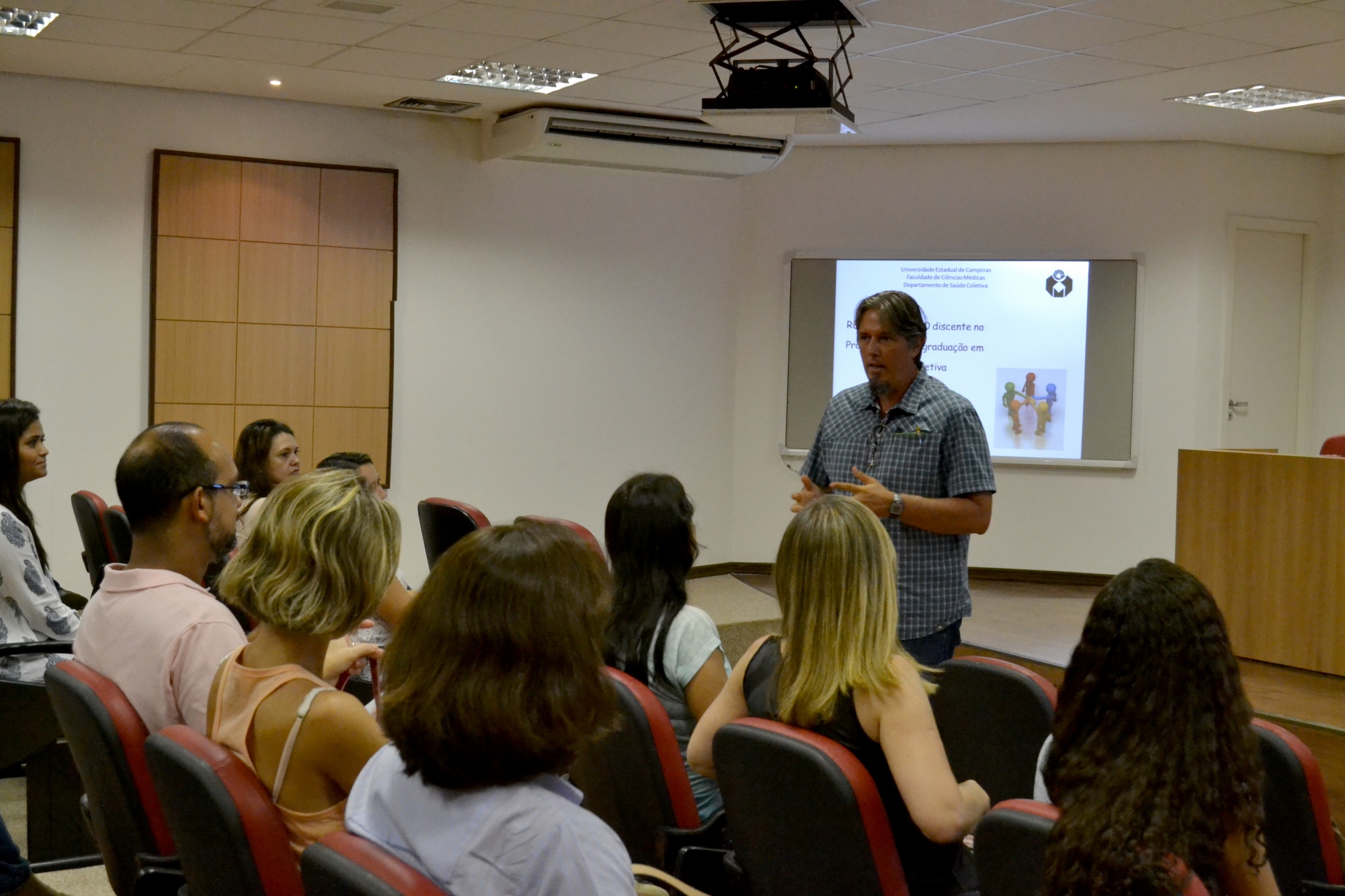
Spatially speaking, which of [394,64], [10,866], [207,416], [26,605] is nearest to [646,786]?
[10,866]

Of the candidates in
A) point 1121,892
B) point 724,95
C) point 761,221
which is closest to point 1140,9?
point 724,95

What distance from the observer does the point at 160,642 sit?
2.25 m

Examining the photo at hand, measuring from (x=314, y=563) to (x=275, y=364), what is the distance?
5511mm

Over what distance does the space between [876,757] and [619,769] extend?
598 mm

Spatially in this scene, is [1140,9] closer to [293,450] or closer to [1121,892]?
[293,450]

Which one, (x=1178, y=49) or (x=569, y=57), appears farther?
(x=569, y=57)

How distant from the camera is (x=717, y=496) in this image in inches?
338

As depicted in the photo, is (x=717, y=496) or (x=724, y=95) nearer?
(x=724, y=95)

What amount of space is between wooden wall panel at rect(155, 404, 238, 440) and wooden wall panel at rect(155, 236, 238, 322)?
1.57 feet

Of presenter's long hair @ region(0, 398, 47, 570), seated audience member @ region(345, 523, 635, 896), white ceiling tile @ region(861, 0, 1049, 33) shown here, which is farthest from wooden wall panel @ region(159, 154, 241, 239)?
seated audience member @ region(345, 523, 635, 896)

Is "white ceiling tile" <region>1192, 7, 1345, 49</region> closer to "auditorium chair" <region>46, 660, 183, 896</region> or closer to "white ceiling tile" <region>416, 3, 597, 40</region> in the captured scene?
"white ceiling tile" <region>416, 3, 597, 40</region>

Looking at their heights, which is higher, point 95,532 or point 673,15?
point 673,15

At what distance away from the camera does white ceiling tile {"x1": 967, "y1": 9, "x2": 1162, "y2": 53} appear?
5098 mm

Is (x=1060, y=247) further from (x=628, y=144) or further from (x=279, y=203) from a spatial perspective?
(x=279, y=203)
